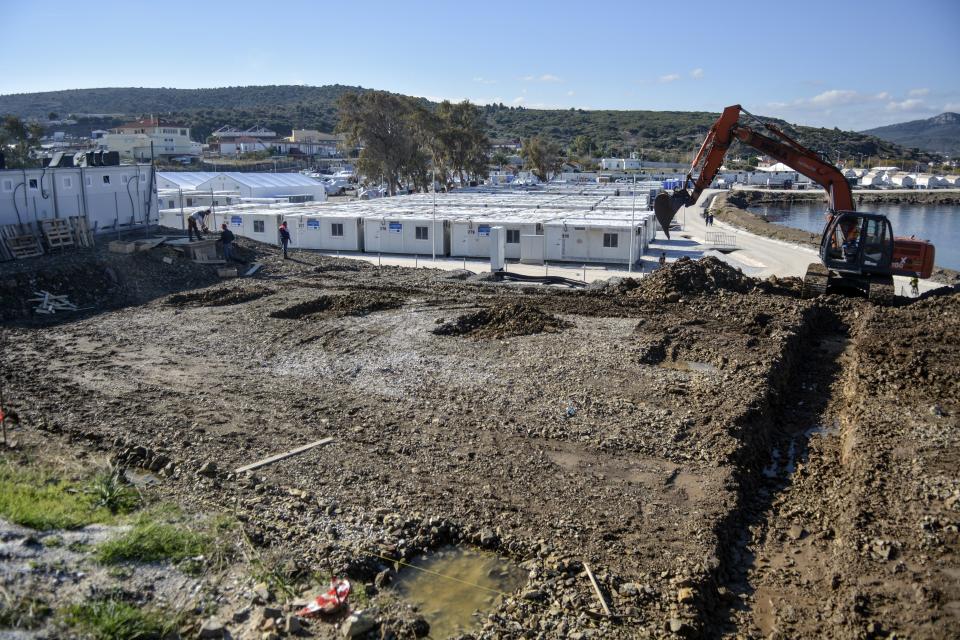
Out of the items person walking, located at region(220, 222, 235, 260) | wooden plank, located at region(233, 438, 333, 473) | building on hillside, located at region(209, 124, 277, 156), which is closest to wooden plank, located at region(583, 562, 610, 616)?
wooden plank, located at region(233, 438, 333, 473)

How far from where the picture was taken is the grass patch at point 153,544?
278 inches

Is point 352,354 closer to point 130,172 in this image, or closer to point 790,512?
point 790,512

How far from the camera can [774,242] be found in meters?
38.7

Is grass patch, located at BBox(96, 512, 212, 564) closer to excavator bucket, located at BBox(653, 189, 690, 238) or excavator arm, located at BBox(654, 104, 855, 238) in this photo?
excavator arm, located at BBox(654, 104, 855, 238)

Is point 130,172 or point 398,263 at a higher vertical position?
point 130,172

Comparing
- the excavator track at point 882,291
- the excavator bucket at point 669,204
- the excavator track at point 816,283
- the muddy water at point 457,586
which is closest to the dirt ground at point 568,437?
the muddy water at point 457,586

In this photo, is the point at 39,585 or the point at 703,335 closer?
the point at 39,585

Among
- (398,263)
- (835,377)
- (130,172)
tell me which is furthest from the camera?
(398,263)

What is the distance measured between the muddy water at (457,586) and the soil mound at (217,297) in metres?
14.5

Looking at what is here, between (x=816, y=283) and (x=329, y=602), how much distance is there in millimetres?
18189

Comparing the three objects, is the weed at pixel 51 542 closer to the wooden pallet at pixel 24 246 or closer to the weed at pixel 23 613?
the weed at pixel 23 613

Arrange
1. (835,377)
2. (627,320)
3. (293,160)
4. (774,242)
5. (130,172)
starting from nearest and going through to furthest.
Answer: (835,377) < (627,320) < (130,172) < (774,242) < (293,160)

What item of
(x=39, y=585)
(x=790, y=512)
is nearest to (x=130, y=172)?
(x=39, y=585)

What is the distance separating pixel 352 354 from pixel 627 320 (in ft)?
22.7
